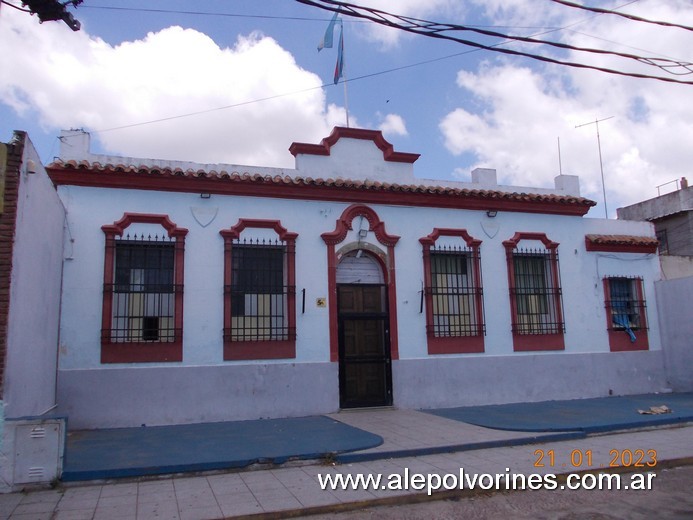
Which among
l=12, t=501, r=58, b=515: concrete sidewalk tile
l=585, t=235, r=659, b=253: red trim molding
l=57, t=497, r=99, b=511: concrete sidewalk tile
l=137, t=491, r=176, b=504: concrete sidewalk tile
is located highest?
l=585, t=235, r=659, b=253: red trim molding

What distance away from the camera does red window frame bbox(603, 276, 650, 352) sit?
44.0ft

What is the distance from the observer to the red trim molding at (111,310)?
980cm

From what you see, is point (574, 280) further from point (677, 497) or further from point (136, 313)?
point (136, 313)

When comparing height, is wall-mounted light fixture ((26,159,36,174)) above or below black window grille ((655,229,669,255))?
below

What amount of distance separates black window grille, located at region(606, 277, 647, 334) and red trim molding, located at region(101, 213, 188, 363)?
32.2 feet

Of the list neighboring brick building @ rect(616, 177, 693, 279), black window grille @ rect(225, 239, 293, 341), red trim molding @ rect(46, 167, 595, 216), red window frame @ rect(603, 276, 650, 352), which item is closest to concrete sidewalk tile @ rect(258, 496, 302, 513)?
black window grille @ rect(225, 239, 293, 341)

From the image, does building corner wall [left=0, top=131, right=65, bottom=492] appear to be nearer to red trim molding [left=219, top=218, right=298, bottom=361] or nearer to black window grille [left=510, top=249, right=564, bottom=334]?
red trim molding [left=219, top=218, right=298, bottom=361]

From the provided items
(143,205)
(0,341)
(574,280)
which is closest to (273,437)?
(0,341)

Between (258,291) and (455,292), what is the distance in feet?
13.9

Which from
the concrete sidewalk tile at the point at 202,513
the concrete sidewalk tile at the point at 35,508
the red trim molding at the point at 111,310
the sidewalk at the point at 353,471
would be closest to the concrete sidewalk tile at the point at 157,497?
the sidewalk at the point at 353,471

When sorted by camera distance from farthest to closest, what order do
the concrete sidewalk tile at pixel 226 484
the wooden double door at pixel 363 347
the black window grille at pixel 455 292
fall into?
the black window grille at pixel 455 292, the wooden double door at pixel 363 347, the concrete sidewalk tile at pixel 226 484

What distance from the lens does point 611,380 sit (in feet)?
43.4

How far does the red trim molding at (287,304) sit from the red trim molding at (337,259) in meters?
0.73

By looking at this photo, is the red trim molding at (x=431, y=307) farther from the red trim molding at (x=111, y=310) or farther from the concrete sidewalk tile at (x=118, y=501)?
the concrete sidewalk tile at (x=118, y=501)
